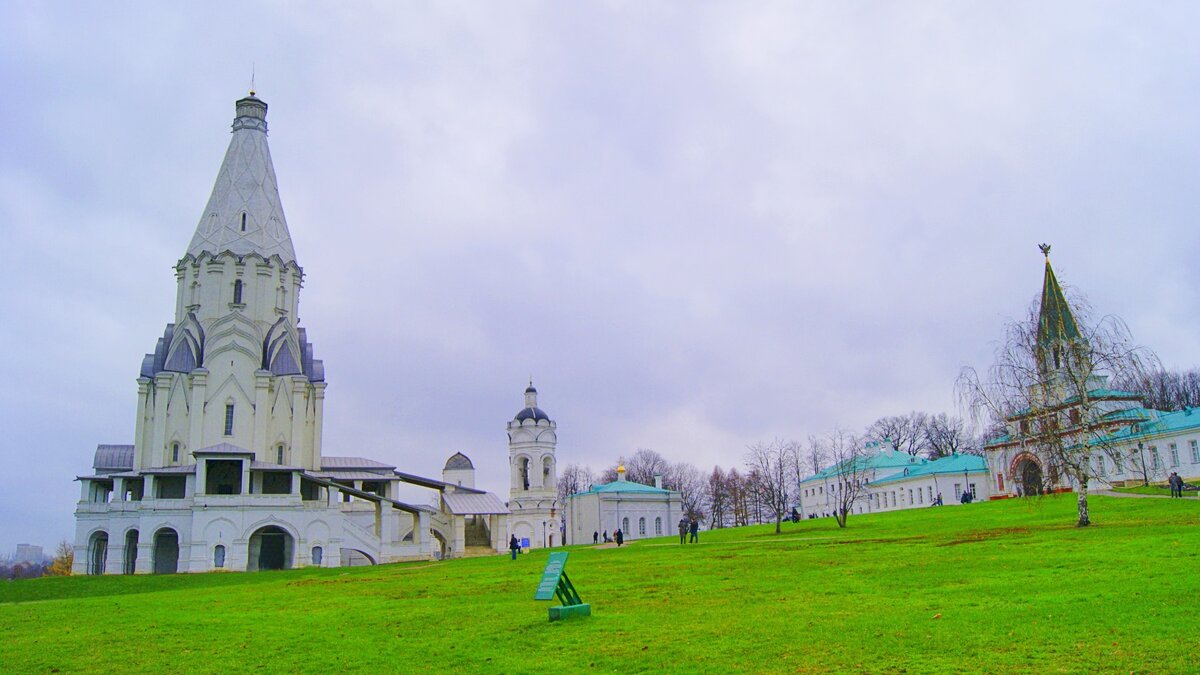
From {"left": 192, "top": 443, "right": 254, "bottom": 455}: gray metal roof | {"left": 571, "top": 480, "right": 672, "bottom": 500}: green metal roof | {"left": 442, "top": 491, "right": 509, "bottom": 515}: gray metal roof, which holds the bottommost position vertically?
{"left": 442, "top": 491, "right": 509, "bottom": 515}: gray metal roof

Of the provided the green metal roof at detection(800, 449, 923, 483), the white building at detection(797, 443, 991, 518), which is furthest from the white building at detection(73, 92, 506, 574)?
the green metal roof at detection(800, 449, 923, 483)

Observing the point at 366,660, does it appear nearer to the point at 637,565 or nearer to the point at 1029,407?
the point at 637,565

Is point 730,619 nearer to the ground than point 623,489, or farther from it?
nearer to the ground

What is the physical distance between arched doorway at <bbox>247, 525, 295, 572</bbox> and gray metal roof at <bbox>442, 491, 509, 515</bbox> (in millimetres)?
12101

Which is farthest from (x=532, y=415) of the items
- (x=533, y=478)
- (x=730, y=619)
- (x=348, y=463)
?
(x=730, y=619)

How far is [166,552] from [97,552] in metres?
4.22

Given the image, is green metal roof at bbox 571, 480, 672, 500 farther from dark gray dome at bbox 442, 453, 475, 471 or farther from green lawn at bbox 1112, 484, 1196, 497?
green lawn at bbox 1112, 484, 1196, 497

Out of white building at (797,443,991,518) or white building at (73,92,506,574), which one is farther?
white building at (797,443,991,518)

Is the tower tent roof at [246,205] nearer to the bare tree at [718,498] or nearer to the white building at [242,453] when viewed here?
the white building at [242,453]

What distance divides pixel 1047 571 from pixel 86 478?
181 feet

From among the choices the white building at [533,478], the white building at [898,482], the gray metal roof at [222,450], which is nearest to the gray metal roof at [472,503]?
the white building at [533,478]

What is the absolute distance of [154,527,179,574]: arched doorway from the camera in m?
54.5

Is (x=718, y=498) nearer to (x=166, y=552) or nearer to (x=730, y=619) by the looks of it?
(x=166, y=552)

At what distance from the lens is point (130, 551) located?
54000 mm
